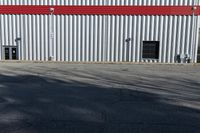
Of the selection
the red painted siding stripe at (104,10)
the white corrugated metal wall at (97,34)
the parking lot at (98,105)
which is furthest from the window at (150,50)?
the parking lot at (98,105)

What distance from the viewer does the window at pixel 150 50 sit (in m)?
21.1

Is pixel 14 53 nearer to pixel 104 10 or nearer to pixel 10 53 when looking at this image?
pixel 10 53

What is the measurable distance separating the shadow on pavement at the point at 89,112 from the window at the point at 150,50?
35.5 feet

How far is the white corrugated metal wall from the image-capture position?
810 inches

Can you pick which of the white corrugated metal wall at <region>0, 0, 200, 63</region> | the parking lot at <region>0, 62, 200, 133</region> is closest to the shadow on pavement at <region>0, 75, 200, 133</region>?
the parking lot at <region>0, 62, 200, 133</region>

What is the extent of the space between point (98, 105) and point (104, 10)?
13.2 m

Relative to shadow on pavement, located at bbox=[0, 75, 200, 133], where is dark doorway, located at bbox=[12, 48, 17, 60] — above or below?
above

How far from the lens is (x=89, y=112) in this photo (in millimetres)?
7387

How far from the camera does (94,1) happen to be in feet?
67.4

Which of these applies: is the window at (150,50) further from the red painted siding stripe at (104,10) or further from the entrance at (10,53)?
the entrance at (10,53)

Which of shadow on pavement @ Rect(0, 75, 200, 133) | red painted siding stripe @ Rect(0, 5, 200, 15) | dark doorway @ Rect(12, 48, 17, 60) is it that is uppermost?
red painted siding stripe @ Rect(0, 5, 200, 15)

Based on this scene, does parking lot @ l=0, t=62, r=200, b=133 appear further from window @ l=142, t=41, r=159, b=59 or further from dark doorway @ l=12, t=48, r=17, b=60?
dark doorway @ l=12, t=48, r=17, b=60

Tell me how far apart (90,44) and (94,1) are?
2.74 meters

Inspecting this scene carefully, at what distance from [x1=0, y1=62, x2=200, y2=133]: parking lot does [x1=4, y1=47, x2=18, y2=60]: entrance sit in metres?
9.04
